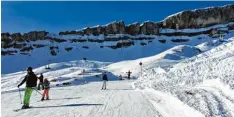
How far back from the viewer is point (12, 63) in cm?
12850

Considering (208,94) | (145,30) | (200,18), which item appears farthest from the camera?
(200,18)

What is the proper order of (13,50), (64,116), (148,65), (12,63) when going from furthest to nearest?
(13,50), (12,63), (148,65), (64,116)

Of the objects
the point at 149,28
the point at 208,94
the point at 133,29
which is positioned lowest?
the point at 208,94

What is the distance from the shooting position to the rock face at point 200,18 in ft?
565

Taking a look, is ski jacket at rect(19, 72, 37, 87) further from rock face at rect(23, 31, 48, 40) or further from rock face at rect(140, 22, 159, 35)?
rock face at rect(140, 22, 159, 35)

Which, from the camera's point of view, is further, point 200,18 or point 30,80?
Result: point 200,18

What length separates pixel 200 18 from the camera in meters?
176

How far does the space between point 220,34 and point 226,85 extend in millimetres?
144704

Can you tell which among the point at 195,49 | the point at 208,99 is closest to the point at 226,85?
Result: the point at 208,99

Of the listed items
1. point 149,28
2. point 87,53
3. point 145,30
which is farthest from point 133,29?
point 87,53

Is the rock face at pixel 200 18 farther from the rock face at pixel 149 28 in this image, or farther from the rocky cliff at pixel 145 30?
the rock face at pixel 149 28

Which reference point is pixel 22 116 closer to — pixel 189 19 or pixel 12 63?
pixel 12 63

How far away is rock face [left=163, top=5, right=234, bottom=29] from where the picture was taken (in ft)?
565

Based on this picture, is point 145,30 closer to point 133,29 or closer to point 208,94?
point 133,29
